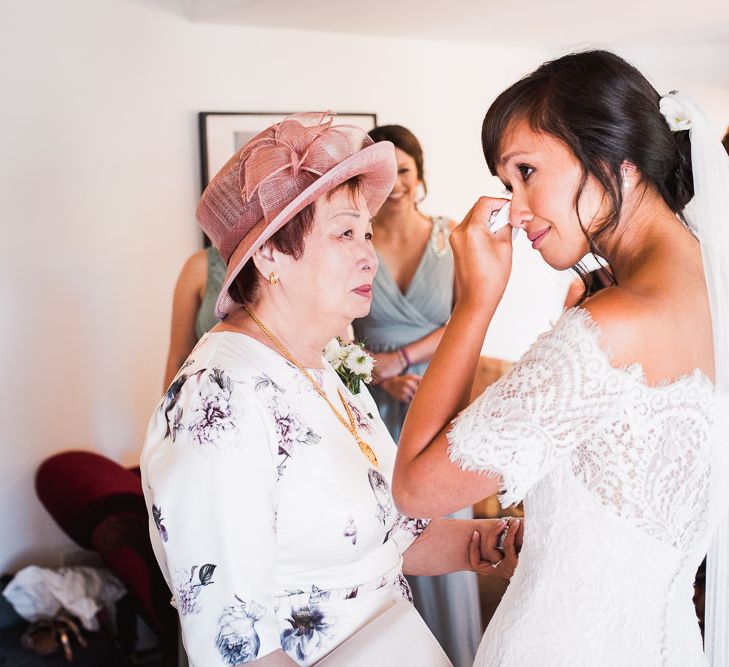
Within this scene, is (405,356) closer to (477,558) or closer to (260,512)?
(477,558)

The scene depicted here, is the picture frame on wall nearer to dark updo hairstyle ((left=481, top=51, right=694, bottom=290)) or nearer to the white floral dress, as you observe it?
the white floral dress

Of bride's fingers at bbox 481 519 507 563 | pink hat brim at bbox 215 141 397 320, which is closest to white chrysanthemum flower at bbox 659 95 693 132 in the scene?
pink hat brim at bbox 215 141 397 320

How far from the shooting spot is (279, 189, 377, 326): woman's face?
167 centimetres

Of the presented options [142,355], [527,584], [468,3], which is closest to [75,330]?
[142,355]

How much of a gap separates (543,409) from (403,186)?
2.29 m

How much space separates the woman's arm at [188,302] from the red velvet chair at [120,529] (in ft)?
1.98

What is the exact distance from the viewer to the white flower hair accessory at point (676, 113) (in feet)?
4.29

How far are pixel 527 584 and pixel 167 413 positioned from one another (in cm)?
66

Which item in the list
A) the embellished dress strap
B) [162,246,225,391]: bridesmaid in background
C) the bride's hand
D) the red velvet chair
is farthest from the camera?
the embellished dress strap

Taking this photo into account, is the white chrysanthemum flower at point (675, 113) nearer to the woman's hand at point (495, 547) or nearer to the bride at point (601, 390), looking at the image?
the bride at point (601, 390)

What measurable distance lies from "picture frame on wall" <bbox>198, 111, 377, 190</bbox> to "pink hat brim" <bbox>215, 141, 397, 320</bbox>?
8.15ft

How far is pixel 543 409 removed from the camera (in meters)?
1.18

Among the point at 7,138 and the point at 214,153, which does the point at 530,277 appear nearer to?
the point at 214,153

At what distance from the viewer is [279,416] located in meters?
1.51
